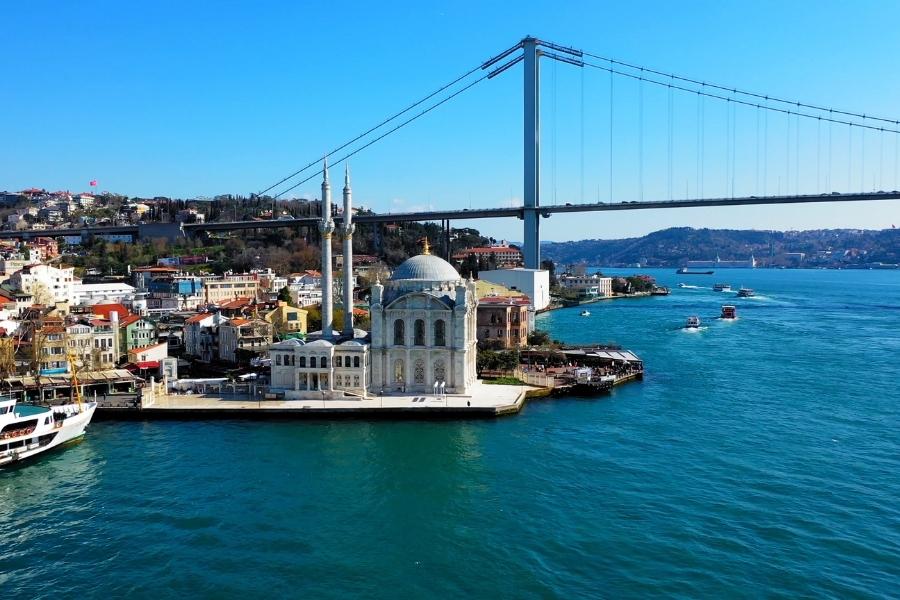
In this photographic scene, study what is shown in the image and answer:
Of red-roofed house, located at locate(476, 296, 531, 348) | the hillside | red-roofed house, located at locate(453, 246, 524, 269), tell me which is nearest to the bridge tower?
red-roofed house, located at locate(453, 246, 524, 269)

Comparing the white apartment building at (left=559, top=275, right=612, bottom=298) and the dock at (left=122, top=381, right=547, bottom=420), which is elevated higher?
the white apartment building at (left=559, top=275, right=612, bottom=298)

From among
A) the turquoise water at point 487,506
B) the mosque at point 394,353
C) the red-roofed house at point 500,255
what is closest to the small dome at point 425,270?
the mosque at point 394,353

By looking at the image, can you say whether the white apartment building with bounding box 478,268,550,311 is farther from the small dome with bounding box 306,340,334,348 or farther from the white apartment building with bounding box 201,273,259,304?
the small dome with bounding box 306,340,334,348

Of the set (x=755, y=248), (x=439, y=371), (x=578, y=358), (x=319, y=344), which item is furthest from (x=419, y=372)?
(x=755, y=248)

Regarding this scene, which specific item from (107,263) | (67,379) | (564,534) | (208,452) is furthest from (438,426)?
(107,263)

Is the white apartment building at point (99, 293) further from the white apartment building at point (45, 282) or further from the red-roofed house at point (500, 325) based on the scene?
the red-roofed house at point (500, 325)

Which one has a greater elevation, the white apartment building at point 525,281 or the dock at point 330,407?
the white apartment building at point 525,281

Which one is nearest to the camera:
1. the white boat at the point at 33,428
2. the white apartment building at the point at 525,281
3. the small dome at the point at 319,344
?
the white boat at the point at 33,428
